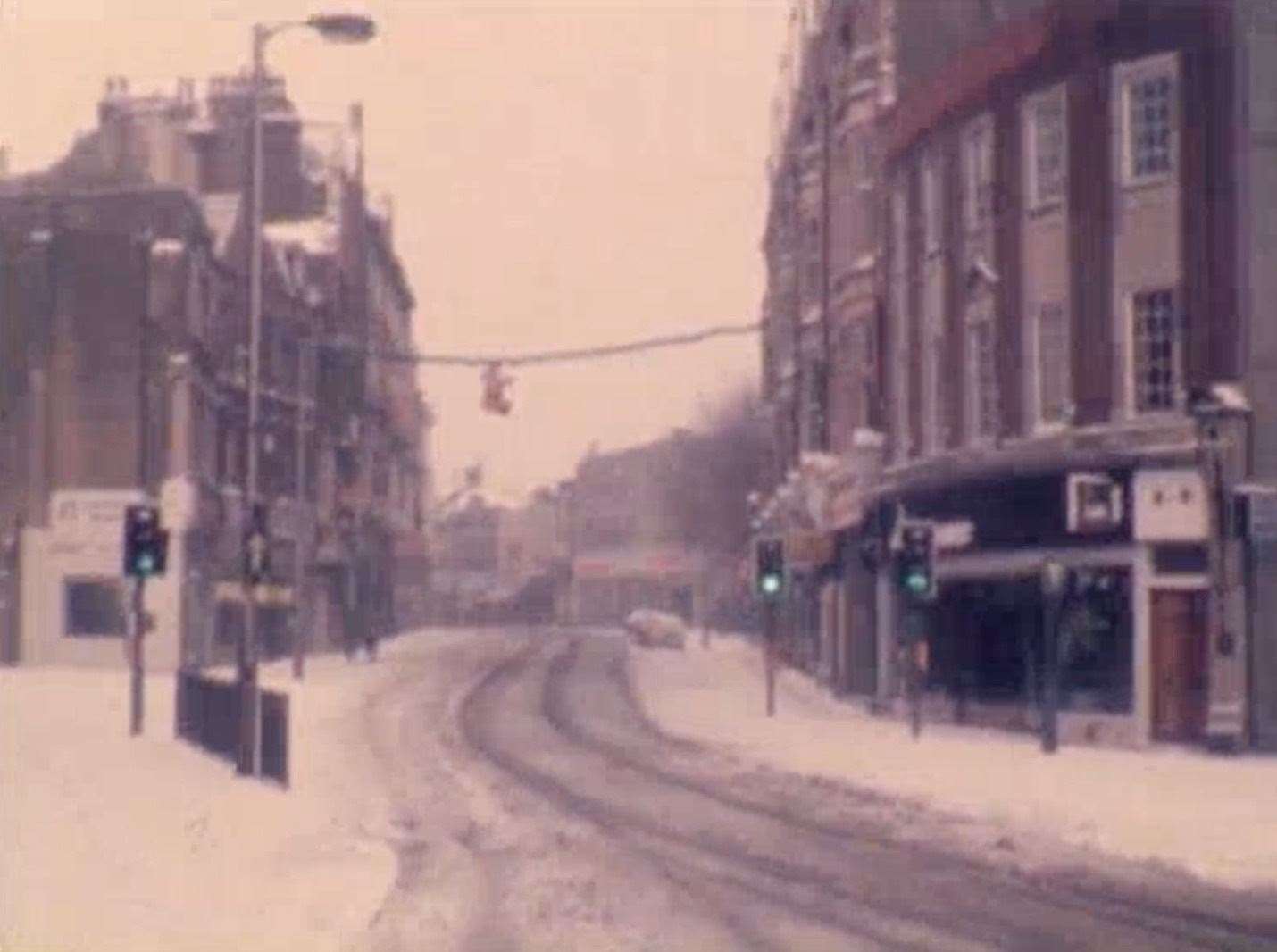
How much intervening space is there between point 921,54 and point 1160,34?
15525mm

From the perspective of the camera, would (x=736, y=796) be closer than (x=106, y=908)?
No

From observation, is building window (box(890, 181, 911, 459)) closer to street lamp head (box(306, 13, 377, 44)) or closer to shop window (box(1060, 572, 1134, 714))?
shop window (box(1060, 572, 1134, 714))

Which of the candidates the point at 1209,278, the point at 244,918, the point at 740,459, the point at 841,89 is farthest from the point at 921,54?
the point at 740,459

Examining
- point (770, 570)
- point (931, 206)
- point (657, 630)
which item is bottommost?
point (657, 630)

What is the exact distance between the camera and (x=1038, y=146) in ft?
144

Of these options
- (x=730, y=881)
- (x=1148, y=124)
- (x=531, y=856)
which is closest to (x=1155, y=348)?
(x=1148, y=124)

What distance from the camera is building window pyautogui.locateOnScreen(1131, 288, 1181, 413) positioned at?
133 ft

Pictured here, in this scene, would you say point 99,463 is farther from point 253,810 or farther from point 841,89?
point 253,810

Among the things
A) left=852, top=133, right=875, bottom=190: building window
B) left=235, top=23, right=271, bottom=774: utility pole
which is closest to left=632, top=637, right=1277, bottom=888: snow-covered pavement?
left=235, top=23, right=271, bottom=774: utility pole

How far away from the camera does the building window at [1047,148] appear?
43.2 metres

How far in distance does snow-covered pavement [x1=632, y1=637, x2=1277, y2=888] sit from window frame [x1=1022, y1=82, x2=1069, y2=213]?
872cm

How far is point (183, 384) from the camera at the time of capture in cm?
6731

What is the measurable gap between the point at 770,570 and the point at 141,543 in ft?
50.9

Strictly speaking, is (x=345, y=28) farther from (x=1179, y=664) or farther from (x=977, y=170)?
(x=977, y=170)
